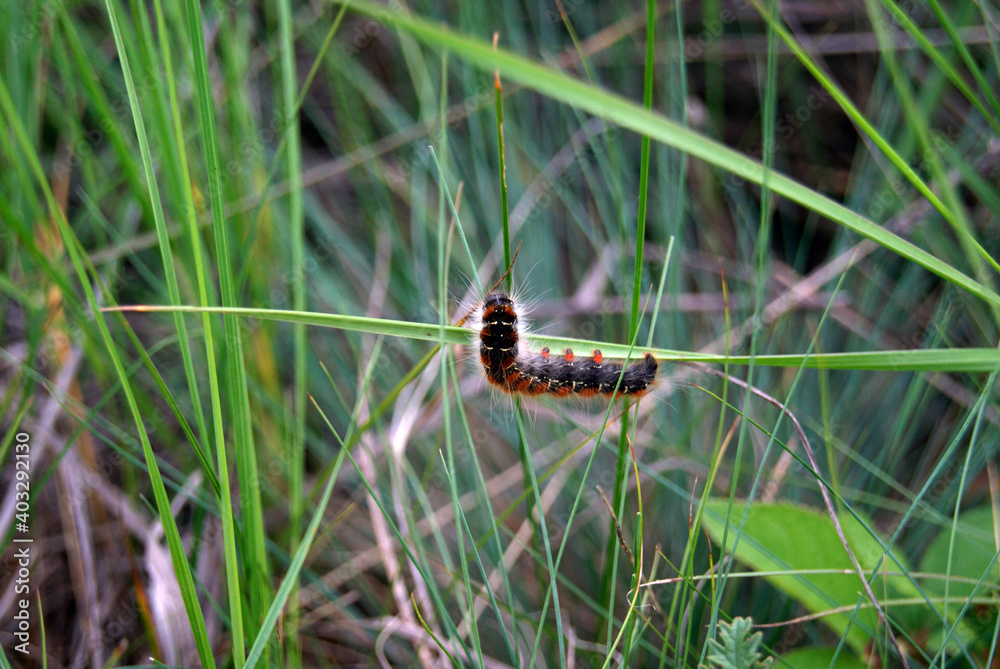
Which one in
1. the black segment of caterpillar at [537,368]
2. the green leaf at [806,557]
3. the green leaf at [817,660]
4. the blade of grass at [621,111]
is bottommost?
the green leaf at [817,660]

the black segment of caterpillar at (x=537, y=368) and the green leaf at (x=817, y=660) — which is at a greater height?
the black segment of caterpillar at (x=537, y=368)

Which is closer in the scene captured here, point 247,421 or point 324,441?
point 247,421

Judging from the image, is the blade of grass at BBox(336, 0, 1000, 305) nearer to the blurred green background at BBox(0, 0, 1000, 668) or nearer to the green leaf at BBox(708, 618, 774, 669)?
the blurred green background at BBox(0, 0, 1000, 668)

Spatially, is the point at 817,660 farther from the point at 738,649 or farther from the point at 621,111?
the point at 621,111

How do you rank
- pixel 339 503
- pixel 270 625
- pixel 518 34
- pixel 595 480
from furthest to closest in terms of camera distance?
pixel 518 34, pixel 339 503, pixel 595 480, pixel 270 625

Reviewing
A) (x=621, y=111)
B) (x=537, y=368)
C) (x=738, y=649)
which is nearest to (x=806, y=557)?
(x=738, y=649)

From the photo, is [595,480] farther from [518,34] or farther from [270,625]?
[518,34]

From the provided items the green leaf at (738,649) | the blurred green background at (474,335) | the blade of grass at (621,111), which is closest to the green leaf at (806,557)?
the blurred green background at (474,335)

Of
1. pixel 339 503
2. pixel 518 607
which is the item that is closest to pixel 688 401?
pixel 518 607

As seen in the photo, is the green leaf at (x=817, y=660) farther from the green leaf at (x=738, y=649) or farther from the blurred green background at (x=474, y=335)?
the green leaf at (x=738, y=649)
